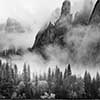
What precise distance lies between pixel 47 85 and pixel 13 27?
15788mm

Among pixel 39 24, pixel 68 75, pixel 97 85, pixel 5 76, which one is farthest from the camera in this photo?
pixel 39 24

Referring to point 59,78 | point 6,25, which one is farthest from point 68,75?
point 6,25

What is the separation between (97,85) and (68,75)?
17.6ft

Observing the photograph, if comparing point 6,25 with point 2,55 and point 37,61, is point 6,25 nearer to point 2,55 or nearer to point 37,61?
point 2,55

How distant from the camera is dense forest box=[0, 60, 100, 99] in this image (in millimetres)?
38688

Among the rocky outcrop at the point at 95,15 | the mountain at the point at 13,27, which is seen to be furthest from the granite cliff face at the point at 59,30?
the mountain at the point at 13,27

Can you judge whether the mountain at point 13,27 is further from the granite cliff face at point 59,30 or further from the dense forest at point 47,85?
the dense forest at point 47,85

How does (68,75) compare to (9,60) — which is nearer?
(68,75)

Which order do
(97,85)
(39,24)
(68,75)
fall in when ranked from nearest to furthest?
(97,85) → (68,75) → (39,24)

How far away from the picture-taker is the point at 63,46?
149ft

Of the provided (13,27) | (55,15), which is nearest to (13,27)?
(13,27)

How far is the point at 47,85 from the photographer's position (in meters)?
41.3

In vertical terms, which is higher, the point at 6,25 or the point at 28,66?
the point at 6,25

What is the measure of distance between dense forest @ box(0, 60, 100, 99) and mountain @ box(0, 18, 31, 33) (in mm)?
9015
